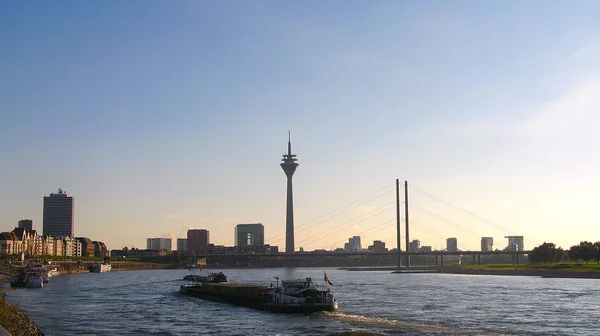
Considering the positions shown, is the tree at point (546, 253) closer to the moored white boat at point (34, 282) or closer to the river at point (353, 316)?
the river at point (353, 316)

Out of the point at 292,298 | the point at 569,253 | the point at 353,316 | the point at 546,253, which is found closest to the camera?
the point at 353,316

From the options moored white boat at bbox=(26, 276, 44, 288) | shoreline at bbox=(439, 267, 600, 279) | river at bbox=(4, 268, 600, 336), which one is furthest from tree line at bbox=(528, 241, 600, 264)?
moored white boat at bbox=(26, 276, 44, 288)

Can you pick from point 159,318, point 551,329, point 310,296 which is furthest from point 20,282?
point 551,329

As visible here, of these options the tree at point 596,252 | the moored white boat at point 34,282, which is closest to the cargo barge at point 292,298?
the moored white boat at point 34,282

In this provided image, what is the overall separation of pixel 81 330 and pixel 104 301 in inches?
1281

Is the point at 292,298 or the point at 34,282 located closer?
the point at 292,298

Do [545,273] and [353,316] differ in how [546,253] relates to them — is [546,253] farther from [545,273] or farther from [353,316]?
[353,316]

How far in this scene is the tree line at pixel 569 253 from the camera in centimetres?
16688

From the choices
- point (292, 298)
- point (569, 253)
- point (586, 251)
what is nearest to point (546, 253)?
point (569, 253)

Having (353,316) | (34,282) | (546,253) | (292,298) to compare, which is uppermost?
(546,253)

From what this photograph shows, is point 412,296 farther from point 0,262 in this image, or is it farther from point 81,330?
point 0,262

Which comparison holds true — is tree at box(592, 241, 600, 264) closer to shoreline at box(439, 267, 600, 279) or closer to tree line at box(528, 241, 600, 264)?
tree line at box(528, 241, 600, 264)

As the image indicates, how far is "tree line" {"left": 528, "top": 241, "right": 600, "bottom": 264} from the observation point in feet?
547

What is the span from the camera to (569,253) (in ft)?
589
